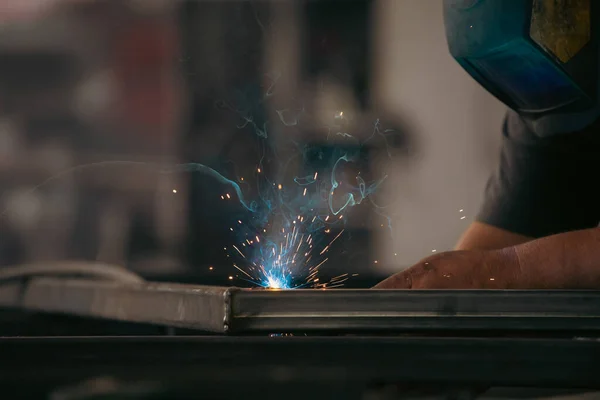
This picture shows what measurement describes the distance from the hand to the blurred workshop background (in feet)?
9.92

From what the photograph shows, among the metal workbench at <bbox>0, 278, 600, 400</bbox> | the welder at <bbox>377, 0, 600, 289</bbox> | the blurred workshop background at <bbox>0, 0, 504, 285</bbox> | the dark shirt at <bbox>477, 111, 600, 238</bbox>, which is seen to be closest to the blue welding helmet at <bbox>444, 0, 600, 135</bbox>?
the welder at <bbox>377, 0, 600, 289</bbox>

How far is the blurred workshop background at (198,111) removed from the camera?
396 cm

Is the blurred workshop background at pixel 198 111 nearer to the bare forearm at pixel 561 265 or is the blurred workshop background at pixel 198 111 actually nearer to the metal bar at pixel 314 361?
the bare forearm at pixel 561 265

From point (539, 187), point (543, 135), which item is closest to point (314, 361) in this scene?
point (543, 135)

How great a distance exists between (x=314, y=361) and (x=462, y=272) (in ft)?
0.85

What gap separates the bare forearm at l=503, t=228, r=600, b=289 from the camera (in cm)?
73

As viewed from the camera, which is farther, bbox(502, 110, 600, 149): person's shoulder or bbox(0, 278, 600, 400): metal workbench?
bbox(502, 110, 600, 149): person's shoulder

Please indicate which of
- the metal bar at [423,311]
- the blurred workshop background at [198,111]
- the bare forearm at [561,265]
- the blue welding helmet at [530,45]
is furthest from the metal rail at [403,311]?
the blurred workshop background at [198,111]

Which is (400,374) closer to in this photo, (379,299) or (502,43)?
(379,299)

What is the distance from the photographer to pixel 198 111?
163 inches

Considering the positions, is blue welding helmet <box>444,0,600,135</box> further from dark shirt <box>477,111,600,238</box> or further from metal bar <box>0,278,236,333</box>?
metal bar <box>0,278,236,333</box>

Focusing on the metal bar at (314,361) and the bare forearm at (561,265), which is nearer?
the metal bar at (314,361)

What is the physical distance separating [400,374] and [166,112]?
3.95 m

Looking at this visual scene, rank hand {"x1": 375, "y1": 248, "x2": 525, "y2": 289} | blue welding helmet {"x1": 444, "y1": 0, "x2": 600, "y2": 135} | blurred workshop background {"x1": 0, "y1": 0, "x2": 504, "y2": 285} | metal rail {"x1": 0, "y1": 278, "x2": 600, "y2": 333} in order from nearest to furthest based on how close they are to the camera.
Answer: metal rail {"x1": 0, "y1": 278, "x2": 600, "y2": 333}, hand {"x1": 375, "y1": 248, "x2": 525, "y2": 289}, blue welding helmet {"x1": 444, "y1": 0, "x2": 600, "y2": 135}, blurred workshop background {"x1": 0, "y1": 0, "x2": 504, "y2": 285}
